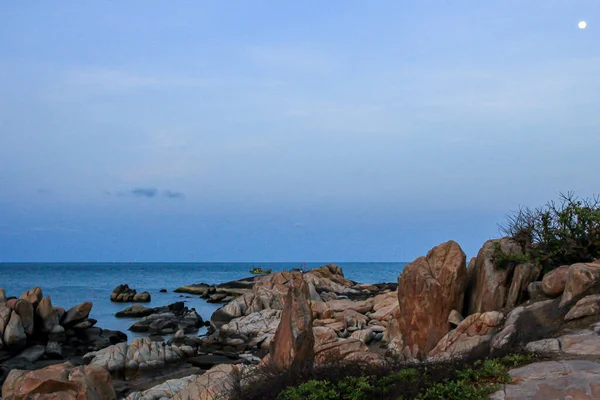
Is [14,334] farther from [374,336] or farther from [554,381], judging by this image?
[554,381]

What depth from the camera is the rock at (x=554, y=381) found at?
8367mm

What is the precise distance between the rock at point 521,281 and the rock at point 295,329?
24.7ft

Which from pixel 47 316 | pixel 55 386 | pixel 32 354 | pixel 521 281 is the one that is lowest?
pixel 32 354

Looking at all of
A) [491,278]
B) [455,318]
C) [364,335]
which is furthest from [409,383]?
[364,335]

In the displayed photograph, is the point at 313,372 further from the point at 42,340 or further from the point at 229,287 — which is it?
the point at 229,287

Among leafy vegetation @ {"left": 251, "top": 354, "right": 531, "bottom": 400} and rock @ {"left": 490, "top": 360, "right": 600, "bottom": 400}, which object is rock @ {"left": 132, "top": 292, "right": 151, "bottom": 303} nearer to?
leafy vegetation @ {"left": 251, "top": 354, "right": 531, "bottom": 400}

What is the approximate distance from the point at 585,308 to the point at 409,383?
7.05m

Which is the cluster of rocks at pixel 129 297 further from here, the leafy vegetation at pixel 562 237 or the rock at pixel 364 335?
the leafy vegetation at pixel 562 237

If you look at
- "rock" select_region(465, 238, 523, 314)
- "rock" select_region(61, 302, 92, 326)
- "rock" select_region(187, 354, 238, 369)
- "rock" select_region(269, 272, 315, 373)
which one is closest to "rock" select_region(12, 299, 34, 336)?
"rock" select_region(61, 302, 92, 326)

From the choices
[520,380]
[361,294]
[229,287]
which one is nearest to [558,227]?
[520,380]

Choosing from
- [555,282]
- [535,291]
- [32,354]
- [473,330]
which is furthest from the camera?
[32,354]

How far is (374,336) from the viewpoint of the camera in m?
28.3

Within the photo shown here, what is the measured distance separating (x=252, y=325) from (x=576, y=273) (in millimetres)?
26063

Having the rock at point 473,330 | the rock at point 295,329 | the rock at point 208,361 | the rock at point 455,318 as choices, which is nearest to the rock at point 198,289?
the rock at point 208,361
